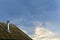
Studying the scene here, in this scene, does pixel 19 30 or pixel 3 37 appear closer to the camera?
pixel 3 37

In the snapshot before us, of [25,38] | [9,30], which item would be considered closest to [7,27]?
[9,30]

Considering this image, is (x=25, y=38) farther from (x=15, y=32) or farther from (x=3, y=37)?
(x=3, y=37)

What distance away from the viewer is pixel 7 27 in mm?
59812

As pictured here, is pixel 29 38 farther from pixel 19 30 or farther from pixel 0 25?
pixel 0 25

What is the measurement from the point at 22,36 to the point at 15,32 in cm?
176

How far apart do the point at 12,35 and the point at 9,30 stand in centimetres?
190

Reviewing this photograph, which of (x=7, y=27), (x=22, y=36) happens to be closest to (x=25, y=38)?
(x=22, y=36)

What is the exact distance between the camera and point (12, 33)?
59.1 meters

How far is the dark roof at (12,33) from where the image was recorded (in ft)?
186

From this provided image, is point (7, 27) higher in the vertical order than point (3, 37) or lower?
higher

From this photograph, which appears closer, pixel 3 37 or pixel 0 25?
pixel 3 37

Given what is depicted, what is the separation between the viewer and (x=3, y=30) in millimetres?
58250

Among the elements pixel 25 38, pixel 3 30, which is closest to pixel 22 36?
pixel 25 38

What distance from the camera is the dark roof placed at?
2231 inches
